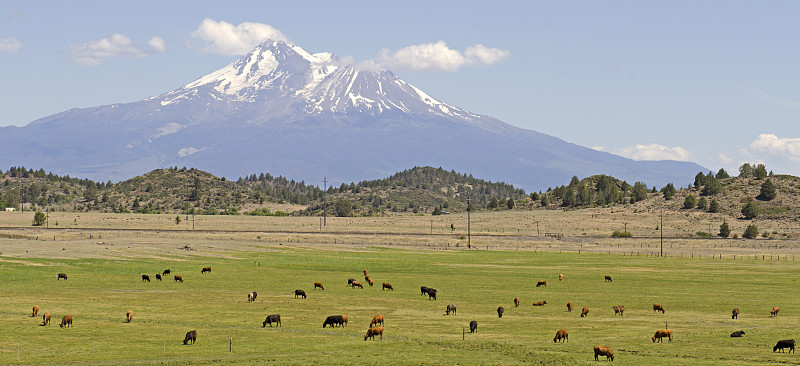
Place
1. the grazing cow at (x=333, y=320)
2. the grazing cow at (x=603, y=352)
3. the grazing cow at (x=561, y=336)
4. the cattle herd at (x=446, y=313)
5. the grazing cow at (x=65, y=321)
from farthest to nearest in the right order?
the grazing cow at (x=333, y=320) < the grazing cow at (x=65, y=321) < the grazing cow at (x=561, y=336) < the cattle herd at (x=446, y=313) < the grazing cow at (x=603, y=352)

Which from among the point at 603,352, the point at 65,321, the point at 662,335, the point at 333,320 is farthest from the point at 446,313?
the point at 65,321

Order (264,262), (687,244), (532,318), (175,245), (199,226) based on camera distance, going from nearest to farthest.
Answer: (532,318)
(264,262)
(175,245)
(687,244)
(199,226)

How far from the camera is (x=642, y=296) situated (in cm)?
7794

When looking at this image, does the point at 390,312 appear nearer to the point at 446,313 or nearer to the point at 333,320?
the point at 446,313

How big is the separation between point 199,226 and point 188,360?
151910mm

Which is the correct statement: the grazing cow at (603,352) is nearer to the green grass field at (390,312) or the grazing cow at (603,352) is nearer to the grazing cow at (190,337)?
the green grass field at (390,312)

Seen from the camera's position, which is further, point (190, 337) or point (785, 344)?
point (190, 337)

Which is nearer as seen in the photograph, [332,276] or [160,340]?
[160,340]

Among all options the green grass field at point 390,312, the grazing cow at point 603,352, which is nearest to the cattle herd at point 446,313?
the grazing cow at point 603,352

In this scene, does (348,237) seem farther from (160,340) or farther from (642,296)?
(160,340)

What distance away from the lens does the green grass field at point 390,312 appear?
47188mm

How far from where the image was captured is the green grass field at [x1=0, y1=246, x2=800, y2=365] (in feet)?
155

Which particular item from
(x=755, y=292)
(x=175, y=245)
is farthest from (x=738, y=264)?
(x=175, y=245)

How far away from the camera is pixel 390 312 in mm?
65188
